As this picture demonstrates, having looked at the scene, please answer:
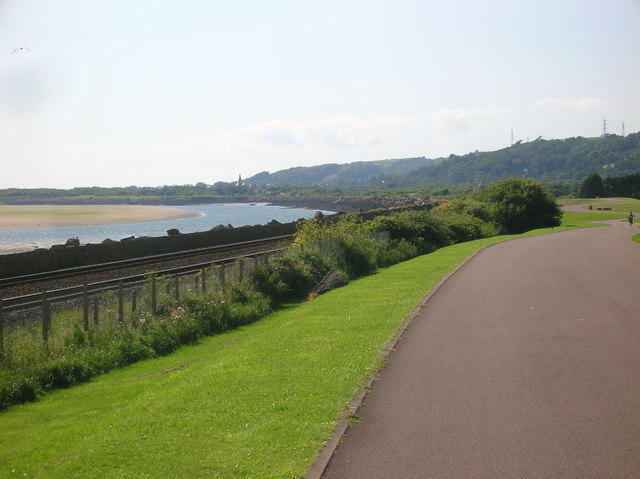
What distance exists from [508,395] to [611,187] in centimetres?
12402

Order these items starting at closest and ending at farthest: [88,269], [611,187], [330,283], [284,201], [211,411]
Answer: [211,411], [330,283], [88,269], [611,187], [284,201]

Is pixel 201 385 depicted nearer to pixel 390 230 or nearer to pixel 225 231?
pixel 390 230

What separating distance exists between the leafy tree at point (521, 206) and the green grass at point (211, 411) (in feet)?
146

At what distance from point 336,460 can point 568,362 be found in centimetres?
523

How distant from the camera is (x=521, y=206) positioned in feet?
187

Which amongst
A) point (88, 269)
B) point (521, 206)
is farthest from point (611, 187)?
point (88, 269)

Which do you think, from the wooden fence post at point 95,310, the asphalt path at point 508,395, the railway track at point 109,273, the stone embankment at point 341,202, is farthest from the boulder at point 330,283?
the stone embankment at point 341,202

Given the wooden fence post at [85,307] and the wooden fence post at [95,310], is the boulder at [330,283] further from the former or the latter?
the wooden fence post at [85,307]

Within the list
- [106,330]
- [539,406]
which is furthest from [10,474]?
[106,330]

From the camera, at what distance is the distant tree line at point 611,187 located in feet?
389

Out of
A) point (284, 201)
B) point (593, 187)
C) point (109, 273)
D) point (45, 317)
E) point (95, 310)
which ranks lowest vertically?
point (109, 273)

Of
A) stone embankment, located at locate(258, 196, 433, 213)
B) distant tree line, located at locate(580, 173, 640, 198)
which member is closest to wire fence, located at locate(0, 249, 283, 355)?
stone embankment, located at locate(258, 196, 433, 213)

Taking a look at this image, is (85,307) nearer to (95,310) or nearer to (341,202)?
(95,310)

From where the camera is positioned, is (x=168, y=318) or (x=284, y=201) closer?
(x=168, y=318)
